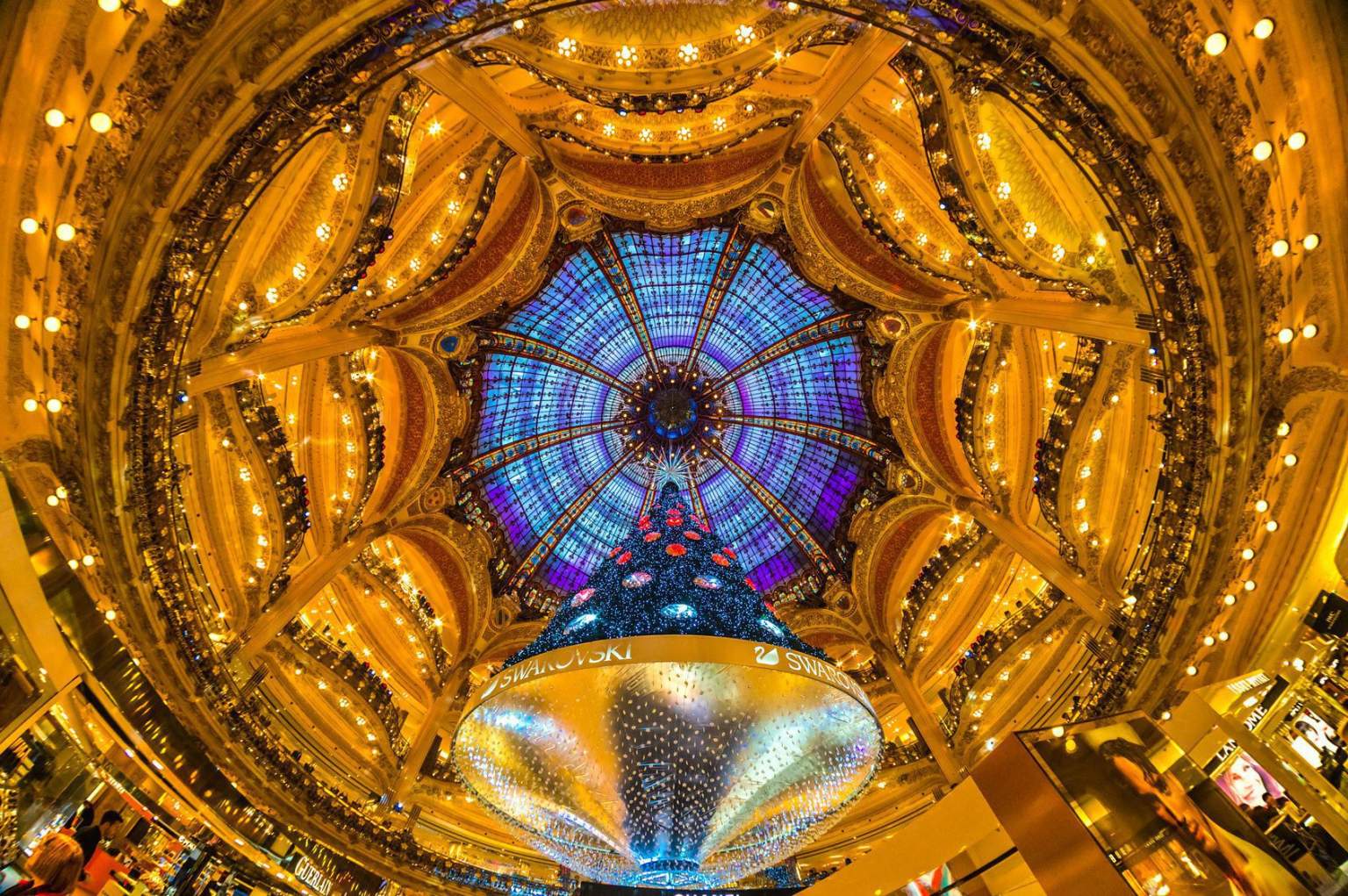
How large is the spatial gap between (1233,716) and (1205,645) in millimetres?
3100

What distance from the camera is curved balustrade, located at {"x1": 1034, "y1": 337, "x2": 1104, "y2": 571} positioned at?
40.4 ft

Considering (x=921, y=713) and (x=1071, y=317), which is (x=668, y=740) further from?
(x=921, y=713)

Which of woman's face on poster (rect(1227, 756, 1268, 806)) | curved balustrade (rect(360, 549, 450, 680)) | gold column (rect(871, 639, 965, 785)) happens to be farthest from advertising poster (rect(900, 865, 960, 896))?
curved balustrade (rect(360, 549, 450, 680))

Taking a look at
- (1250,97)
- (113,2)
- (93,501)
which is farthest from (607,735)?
(1250,97)

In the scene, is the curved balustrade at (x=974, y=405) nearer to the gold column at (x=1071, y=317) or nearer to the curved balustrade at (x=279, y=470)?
the gold column at (x=1071, y=317)

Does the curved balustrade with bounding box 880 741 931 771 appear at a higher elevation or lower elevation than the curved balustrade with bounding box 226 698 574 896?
higher

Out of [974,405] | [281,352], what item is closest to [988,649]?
[974,405]

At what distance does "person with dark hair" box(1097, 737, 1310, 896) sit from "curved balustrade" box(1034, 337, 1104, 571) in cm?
829

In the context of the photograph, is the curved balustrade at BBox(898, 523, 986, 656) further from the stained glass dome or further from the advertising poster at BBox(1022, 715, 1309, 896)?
the advertising poster at BBox(1022, 715, 1309, 896)

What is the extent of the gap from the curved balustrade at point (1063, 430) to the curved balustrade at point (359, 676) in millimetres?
15646

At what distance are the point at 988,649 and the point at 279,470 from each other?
16.2m

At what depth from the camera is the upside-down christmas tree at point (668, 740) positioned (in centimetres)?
727

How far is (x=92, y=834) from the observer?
16.6 ft

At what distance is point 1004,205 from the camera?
35.0 ft
